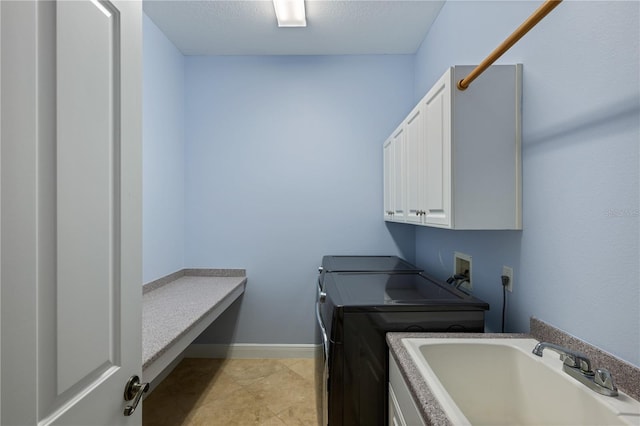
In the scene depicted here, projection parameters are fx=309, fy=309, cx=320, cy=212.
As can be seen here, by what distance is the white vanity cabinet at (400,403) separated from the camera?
0.96 metres

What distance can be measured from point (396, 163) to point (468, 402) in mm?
1604

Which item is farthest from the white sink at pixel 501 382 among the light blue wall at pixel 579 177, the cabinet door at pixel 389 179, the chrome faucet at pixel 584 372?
the cabinet door at pixel 389 179

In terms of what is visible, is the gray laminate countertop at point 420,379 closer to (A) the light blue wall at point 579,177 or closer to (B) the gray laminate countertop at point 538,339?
(B) the gray laminate countertop at point 538,339

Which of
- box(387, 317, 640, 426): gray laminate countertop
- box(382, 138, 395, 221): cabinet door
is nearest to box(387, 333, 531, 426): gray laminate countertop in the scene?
box(387, 317, 640, 426): gray laminate countertop

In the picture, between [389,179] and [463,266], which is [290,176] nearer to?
[389,179]

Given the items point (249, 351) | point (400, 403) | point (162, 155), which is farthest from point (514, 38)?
point (249, 351)

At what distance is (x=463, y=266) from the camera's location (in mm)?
1936

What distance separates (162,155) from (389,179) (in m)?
1.87

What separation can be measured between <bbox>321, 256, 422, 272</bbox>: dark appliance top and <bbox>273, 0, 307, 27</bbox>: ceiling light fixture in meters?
1.87

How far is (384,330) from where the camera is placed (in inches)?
54.2

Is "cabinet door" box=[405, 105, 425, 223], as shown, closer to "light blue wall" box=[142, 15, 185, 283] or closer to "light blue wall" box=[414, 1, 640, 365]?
"light blue wall" box=[414, 1, 640, 365]

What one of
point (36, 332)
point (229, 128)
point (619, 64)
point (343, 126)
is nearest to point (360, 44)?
point (343, 126)

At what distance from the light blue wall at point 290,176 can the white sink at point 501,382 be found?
67.9 inches

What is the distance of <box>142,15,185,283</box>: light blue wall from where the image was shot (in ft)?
7.59
